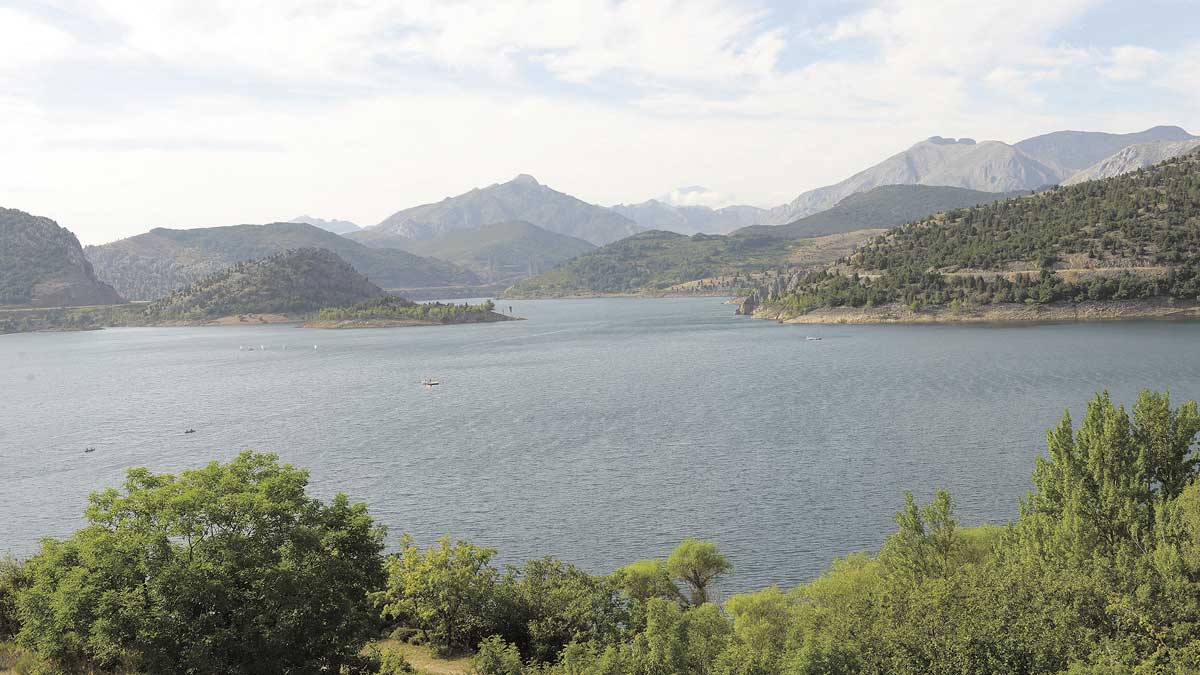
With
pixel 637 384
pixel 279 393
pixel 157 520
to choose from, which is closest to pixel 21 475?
pixel 279 393

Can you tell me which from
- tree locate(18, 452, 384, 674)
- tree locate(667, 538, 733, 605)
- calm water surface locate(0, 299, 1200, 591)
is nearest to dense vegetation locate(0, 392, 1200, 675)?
tree locate(18, 452, 384, 674)

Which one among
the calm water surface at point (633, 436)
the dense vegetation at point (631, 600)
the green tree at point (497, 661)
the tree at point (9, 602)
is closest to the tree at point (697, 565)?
the calm water surface at point (633, 436)

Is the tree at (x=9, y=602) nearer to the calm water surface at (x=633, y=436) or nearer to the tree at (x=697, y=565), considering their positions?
the calm water surface at (x=633, y=436)

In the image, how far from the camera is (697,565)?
49375 millimetres

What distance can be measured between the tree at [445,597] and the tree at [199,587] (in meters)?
6.35

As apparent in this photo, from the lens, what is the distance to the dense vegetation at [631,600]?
30922 mm

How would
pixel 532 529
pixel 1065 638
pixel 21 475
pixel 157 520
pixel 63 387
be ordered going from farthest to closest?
pixel 63 387, pixel 21 475, pixel 532 529, pixel 157 520, pixel 1065 638

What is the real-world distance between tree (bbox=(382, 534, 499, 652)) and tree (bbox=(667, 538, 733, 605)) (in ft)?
38.4

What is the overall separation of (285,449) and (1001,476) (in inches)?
3246

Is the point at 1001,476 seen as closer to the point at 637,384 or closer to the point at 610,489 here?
the point at 610,489

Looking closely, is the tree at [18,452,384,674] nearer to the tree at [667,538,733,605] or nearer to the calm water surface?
the tree at [667,538,733,605]

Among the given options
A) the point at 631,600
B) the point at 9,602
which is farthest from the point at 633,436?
the point at 9,602

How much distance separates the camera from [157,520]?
34.6m

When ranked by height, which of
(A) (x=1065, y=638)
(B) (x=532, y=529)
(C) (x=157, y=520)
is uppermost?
(C) (x=157, y=520)
